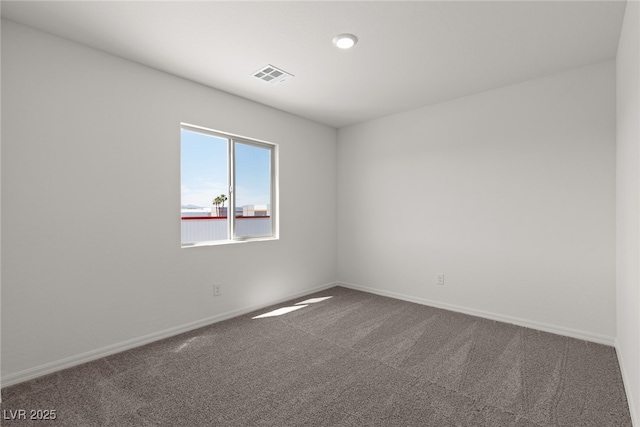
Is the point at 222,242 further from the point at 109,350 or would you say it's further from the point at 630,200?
the point at 630,200

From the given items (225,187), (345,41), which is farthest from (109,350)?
(345,41)

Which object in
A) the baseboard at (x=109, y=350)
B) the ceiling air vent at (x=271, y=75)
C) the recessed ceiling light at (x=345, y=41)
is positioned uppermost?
the ceiling air vent at (x=271, y=75)

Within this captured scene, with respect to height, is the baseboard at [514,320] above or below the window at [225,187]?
below

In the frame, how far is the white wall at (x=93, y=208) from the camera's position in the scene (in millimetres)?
2094

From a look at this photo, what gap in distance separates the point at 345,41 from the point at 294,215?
7.78 ft

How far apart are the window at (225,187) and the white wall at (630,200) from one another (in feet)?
11.0

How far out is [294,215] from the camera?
4172mm

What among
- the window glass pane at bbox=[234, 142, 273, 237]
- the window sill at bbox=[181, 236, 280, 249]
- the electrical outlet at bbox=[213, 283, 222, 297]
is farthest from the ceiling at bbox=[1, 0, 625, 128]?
the electrical outlet at bbox=[213, 283, 222, 297]

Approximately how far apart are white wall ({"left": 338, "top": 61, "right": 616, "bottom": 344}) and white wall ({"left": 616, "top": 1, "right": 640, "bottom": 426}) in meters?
0.31

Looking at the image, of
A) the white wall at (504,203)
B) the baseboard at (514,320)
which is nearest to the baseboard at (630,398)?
the baseboard at (514,320)

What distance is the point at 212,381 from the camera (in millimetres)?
2090

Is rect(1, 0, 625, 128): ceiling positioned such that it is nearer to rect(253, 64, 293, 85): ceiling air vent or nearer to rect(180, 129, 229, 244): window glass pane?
rect(253, 64, 293, 85): ceiling air vent

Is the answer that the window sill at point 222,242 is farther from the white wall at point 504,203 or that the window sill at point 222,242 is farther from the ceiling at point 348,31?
the ceiling at point 348,31

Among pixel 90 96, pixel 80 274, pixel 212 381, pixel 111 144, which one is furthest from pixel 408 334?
pixel 90 96
